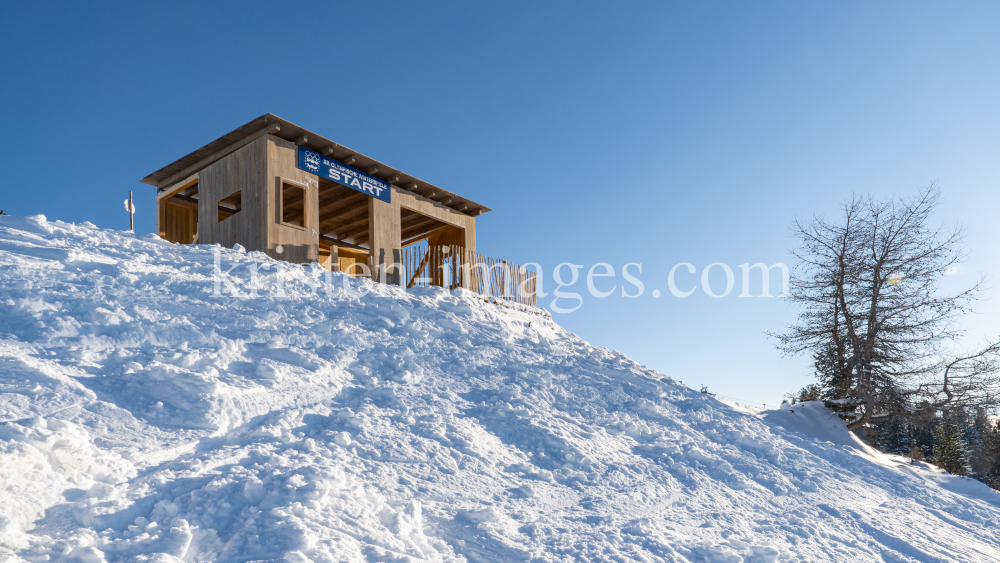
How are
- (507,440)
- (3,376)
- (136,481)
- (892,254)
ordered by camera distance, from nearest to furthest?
(136,481)
(3,376)
(507,440)
(892,254)

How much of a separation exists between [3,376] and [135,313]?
206 centimetres

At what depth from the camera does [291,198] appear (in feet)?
54.6

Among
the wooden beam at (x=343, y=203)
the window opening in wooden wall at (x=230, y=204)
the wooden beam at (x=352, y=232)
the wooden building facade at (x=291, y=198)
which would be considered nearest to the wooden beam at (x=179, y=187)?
the wooden building facade at (x=291, y=198)

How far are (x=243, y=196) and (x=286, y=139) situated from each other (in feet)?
5.39

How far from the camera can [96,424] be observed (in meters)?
4.67

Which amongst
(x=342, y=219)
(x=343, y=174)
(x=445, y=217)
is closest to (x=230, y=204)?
(x=343, y=174)

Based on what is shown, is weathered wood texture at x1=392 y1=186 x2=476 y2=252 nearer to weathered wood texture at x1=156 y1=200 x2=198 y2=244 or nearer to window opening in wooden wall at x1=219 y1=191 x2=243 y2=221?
window opening in wooden wall at x1=219 y1=191 x2=243 y2=221

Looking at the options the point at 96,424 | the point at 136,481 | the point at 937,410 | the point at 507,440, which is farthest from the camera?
the point at 937,410

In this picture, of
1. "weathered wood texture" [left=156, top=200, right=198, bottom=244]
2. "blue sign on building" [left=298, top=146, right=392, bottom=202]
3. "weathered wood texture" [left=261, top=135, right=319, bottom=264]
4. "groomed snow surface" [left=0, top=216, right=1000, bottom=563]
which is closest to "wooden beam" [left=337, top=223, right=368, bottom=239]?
"blue sign on building" [left=298, top=146, right=392, bottom=202]

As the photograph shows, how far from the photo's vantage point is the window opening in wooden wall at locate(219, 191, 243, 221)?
1441 centimetres

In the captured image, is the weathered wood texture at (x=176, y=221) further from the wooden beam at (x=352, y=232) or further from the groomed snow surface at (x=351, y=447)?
the groomed snow surface at (x=351, y=447)

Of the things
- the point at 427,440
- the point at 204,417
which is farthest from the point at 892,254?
the point at 204,417

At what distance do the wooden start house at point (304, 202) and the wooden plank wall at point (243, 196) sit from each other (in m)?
0.02

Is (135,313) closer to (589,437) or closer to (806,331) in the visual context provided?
(589,437)
